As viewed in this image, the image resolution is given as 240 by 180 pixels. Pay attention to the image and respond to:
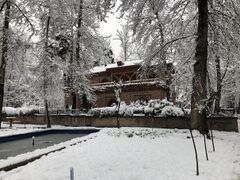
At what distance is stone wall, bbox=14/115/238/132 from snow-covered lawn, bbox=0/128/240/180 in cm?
612

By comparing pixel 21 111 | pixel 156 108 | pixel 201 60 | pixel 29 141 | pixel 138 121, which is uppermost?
pixel 201 60

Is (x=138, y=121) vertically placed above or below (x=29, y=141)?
above

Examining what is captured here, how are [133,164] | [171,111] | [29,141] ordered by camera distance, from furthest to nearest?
[171,111] < [29,141] < [133,164]

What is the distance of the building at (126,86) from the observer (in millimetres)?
27750

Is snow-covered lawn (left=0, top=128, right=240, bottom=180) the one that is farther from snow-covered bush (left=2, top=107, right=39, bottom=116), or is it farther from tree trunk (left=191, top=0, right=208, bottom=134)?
snow-covered bush (left=2, top=107, right=39, bottom=116)

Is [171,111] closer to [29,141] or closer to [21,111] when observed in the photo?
[29,141]

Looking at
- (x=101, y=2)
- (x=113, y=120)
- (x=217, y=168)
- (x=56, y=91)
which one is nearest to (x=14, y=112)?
(x=56, y=91)

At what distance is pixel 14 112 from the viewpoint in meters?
26.6

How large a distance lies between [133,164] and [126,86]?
22.2 m

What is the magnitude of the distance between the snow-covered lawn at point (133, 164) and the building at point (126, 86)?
614 inches

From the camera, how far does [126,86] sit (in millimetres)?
29141

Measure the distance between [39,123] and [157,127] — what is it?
1195 centimetres

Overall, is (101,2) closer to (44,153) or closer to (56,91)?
(44,153)

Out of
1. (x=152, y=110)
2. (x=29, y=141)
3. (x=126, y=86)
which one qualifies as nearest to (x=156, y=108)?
(x=152, y=110)
